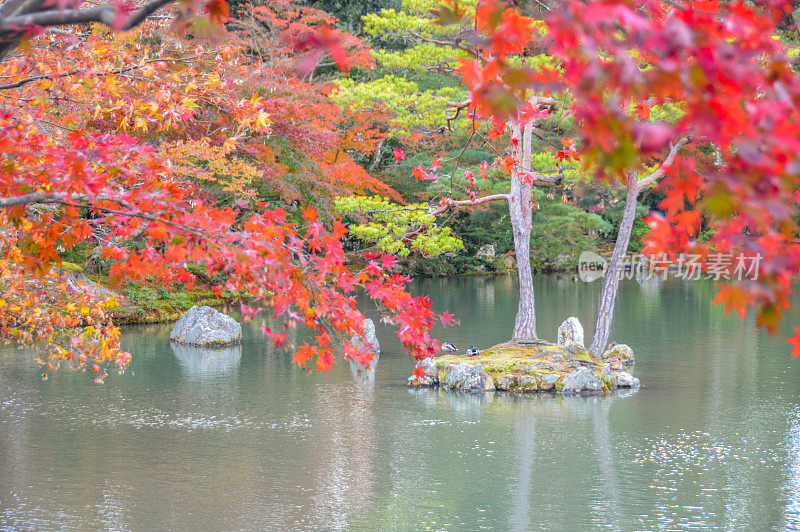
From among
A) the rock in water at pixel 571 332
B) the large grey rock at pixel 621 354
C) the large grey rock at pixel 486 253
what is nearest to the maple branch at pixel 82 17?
the rock in water at pixel 571 332

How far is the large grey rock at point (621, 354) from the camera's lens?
12344mm

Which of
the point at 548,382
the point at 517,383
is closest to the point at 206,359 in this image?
the point at 517,383

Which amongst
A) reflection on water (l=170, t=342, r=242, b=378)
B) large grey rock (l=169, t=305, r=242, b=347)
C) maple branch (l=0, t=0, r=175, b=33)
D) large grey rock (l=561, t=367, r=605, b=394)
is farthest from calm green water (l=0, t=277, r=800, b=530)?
maple branch (l=0, t=0, r=175, b=33)

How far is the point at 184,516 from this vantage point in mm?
6238

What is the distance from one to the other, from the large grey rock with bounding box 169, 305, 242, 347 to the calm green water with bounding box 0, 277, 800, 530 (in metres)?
1.35

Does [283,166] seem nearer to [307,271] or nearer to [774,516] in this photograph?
[774,516]

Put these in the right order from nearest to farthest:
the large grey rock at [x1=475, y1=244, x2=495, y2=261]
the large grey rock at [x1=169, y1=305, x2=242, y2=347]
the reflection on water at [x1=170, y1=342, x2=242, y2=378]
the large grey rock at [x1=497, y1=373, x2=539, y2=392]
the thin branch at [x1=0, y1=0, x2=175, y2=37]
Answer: the thin branch at [x1=0, y1=0, x2=175, y2=37] < the large grey rock at [x1=497, y1=373, x2=539, y2=392] < the reflection on water at [x1=170, y1=342, x2=242, y2=378] < the large grey rock at [x1=169, y1=305, x2=242, y2=347] < the large grey rock at [x1=475, y1=244, x2=495, y2=261]

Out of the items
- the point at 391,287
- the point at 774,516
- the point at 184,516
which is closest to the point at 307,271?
the point at 391,287

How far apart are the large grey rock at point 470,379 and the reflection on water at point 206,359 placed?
136 inches

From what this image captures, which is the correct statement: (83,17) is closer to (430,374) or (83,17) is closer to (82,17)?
(82,17)

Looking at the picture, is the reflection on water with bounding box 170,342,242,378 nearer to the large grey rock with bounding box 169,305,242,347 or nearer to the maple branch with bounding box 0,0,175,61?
the large grey rock with bounding box 169,305,242,347

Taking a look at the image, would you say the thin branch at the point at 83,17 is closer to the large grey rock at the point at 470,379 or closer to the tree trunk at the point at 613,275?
the large grey rock at the point at 470,379

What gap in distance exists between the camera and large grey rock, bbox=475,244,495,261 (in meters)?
28.5

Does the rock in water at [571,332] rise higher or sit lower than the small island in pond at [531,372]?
higher
